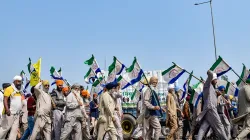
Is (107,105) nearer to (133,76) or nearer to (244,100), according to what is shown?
(244,100)

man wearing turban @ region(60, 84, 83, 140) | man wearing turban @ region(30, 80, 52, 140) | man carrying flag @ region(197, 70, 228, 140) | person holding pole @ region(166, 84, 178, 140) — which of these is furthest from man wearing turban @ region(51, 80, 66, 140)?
man carrying flag @ region(197, 70, 228, 140)

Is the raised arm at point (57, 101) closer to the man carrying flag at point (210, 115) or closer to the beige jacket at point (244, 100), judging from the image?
the man carrying flag at point (210, 115)

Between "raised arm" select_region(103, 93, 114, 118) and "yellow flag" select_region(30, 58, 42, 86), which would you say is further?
"yellow flag" select_region(30, 58, 42, 86)

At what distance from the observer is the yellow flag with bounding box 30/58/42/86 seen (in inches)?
478

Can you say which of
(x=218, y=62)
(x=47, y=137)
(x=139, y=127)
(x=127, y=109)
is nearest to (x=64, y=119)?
(x=47, y=137)

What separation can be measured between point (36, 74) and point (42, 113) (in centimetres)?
234

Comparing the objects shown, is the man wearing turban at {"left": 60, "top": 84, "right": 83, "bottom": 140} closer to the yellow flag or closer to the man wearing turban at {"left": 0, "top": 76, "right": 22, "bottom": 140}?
the man wearing turban at {"left": 0, "top": 76, "right": 22, "bottom": 140}

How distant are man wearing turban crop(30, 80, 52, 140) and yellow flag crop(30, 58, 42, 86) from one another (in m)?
1.59

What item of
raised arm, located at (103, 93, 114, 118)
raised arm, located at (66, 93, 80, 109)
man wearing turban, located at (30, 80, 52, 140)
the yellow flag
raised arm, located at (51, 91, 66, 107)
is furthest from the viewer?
the yellow flag

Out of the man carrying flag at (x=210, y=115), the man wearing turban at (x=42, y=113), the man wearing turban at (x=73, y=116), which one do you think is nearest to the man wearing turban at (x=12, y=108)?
the man wearing turban at (x=42, y=113)

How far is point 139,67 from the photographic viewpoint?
1591cm

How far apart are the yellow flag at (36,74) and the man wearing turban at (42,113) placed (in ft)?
5.21

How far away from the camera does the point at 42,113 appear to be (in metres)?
10.3

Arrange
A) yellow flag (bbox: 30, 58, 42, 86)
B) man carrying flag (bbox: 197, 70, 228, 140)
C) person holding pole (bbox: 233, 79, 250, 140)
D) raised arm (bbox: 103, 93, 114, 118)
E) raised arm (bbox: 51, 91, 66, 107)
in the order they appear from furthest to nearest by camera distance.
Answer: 1. yellow flag (bbox: 30, 58, 42, 86)
2. raised arm (bbox: 51, 91, 66, 107)
3. raised arm (bbox: 103, 93, 114, 118)
4. man carrying flag (bbox: 197, 70, 228, 140)
5. person holding pole (bbox: 233, 79, 250, 140)
